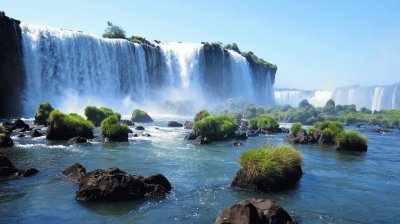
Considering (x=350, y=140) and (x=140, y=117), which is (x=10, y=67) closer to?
(x=140, y=117)

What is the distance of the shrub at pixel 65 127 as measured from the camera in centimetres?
3306

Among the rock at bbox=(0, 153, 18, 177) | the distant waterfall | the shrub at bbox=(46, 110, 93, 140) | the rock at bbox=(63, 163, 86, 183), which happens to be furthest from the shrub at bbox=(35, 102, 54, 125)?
the rock at bbox=(63, 163, 86, 183)

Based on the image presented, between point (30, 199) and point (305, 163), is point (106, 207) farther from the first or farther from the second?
point (305, 163)

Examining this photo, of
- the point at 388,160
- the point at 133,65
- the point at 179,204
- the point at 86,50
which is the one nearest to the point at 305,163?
the point at 388,160

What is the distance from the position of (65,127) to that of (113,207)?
21.6m

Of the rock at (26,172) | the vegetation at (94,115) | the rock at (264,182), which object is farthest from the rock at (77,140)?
the rock at (264,182)

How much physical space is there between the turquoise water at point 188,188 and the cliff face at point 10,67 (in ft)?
99.7

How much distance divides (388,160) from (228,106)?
70599 mm

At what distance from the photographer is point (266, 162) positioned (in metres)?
16.8

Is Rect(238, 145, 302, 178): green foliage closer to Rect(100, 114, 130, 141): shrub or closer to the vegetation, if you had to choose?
Rect(100, 114, 130, 141): shrub

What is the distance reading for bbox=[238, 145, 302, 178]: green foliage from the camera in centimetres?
1673

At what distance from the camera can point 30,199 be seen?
14.5 m

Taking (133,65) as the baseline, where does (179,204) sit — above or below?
below

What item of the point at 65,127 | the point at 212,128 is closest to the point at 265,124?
the point at 212,128
